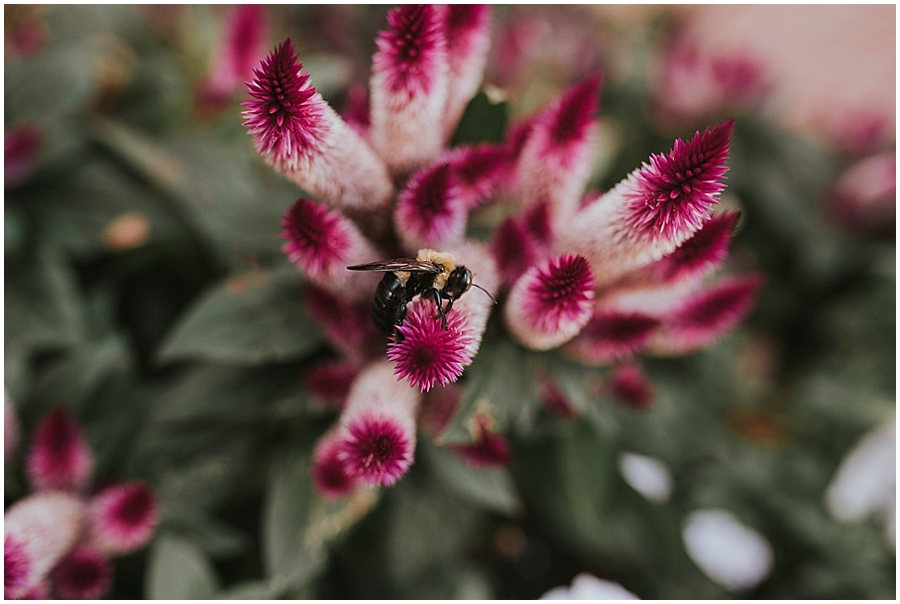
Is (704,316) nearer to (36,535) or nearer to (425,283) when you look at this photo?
(425,283)

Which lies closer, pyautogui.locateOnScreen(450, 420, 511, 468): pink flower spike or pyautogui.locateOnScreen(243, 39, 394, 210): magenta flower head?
pyautogui.locateOnScreen(243, 39, 394, 210): magenta flower head

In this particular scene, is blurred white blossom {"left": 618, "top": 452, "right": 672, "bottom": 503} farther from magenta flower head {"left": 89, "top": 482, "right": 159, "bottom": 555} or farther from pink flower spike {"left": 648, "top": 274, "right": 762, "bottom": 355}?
magenta flower head {"left": 89, "top": 482, "right": 159, "bottom": 555}

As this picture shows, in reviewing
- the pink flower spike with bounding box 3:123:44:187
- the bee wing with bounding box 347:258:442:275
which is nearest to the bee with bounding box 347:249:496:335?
the bee wing with bounding box 347:258:442:275

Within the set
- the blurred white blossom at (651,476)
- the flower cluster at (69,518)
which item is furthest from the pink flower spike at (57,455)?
the blurred white blossom at (651,476)

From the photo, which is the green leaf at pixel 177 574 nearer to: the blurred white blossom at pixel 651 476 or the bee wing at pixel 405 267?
the bee wing at pixel 405 267

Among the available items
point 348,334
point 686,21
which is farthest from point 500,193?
point 686,21
